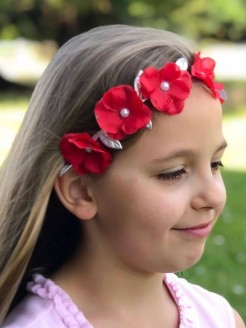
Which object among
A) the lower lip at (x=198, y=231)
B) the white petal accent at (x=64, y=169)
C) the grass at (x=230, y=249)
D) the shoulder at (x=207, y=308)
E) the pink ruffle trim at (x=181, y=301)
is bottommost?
the grass at (x=230, y=249)

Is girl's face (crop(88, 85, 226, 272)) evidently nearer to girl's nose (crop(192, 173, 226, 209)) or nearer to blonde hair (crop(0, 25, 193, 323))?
girl's nose (crop(192, 173, 226, 209))

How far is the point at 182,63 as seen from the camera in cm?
215

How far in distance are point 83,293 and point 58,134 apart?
16.5 inches

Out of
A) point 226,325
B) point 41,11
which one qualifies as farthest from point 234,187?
point 41,11

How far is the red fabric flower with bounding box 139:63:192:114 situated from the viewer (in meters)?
2.06

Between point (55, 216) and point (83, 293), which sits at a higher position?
point (55, 216)

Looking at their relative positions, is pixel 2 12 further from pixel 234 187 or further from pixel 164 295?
pixel 164 295

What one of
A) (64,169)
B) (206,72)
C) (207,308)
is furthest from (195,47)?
(64,169)

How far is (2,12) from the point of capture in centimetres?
2261

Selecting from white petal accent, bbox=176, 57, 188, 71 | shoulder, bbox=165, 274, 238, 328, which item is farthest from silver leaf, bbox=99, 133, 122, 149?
shoulder, bbox=165, 274, 238, 328

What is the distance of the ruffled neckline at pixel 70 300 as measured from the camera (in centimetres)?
218

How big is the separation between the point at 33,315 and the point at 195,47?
3.70 metres

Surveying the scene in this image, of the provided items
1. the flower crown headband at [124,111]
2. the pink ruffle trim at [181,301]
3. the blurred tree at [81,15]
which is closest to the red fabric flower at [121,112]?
the flower crown headband at [124,111]

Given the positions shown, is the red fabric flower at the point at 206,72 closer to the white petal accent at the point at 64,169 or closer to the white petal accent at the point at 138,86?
the white petal accent at the point at 138,86
